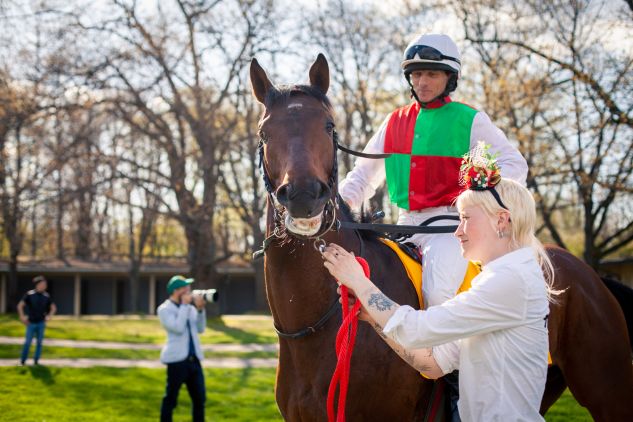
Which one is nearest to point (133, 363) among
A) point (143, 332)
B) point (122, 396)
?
point (122, 396)

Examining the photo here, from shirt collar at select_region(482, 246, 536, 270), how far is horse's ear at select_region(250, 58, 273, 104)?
5.56ft

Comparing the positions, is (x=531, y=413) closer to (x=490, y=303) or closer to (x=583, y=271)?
(x=490, y=303)

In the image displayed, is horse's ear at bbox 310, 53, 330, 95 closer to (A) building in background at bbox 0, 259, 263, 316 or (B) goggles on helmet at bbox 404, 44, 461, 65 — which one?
(B) goggles on helmet at bbox 404, 44, 461, 65

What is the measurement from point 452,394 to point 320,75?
80.2 inches

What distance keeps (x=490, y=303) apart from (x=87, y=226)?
2522cm

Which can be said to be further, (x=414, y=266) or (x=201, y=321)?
(x=201, y=321)

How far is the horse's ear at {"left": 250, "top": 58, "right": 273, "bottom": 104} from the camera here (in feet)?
12.1

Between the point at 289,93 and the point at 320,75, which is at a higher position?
the point at 320,75

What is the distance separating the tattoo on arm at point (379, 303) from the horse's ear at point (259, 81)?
152 centimetres

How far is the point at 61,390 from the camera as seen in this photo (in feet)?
37.1

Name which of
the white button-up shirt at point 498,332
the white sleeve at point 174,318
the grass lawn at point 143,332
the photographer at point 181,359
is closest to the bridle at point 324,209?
the white button-up shirt at point 498,332

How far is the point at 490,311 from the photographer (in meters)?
2.57

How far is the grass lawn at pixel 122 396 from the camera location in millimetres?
9391

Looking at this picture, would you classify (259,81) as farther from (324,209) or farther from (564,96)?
(564,96)
